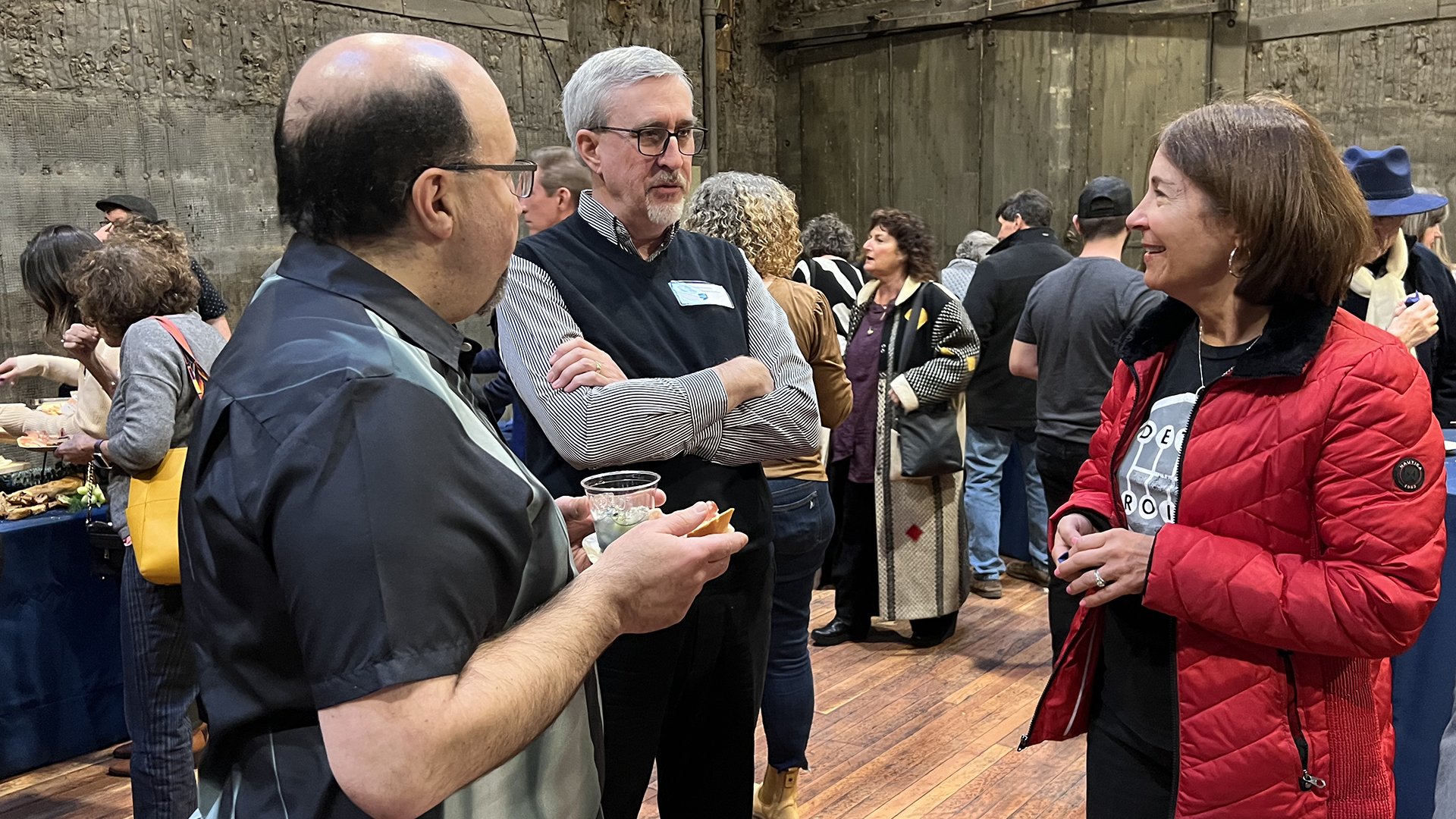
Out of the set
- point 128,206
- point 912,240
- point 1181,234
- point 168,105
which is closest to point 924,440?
point 912,240

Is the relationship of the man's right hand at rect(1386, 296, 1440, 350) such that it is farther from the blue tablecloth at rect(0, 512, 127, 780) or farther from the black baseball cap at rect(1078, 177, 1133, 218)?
the blue tablecloth at rect(0, 512, 127, 780)

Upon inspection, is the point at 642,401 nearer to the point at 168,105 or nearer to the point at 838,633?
the point at 838,633

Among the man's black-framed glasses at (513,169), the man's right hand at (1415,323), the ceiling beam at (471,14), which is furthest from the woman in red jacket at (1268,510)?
the ceiling beam at (471,14)

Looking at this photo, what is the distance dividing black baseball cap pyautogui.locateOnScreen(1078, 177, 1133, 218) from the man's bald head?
3.11 m

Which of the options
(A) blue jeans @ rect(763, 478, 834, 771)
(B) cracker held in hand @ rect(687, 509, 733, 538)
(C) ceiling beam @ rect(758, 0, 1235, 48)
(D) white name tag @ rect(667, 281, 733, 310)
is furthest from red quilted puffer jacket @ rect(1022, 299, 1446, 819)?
(C) ceiling beam @ rect(758, 0, 1235, 48)

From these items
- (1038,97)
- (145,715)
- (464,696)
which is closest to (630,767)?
(464,696)

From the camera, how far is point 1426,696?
101 inches

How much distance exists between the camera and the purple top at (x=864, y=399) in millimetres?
4500

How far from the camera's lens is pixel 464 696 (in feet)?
2.97

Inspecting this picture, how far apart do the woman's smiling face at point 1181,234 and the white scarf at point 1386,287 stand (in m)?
2.06

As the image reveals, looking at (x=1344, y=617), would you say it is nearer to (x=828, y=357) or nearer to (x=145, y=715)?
(x=828, y=357)

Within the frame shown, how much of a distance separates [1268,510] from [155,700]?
2.72 meters

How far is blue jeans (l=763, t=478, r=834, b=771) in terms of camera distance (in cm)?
283

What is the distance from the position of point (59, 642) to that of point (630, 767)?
262 cm
